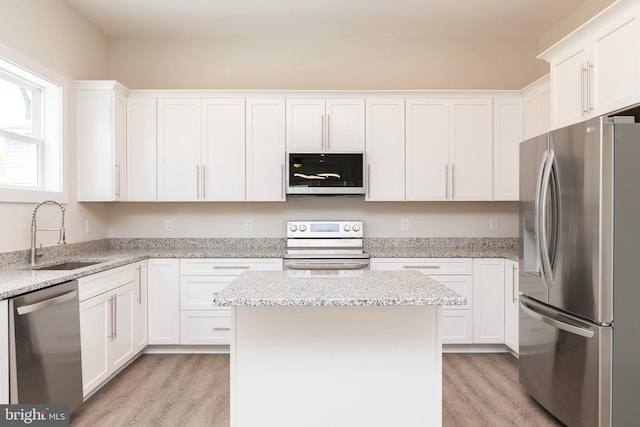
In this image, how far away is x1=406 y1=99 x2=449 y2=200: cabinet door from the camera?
3.74 metres

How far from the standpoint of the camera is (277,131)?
374cm

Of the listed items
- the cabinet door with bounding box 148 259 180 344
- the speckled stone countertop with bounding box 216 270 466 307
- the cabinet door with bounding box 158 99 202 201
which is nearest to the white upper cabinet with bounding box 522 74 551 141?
the speckled stone countertop with bounding box 216 270 466 307

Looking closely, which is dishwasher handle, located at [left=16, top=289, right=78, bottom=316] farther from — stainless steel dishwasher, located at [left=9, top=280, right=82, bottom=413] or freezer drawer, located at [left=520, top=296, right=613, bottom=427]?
freezer drawer, located at [left=520, top=296, right=613, bottom=427]

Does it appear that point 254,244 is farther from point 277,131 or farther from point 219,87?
point 219,87

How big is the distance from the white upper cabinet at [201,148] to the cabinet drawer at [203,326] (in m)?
1.04

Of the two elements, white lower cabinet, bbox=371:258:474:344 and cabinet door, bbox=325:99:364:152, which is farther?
cabinet door, bbox=325:99:364:152

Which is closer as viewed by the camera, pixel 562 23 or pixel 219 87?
pixel 562 23

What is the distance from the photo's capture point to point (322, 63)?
4066 mm

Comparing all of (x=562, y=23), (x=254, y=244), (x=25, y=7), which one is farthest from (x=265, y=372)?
(x=562, y=23)

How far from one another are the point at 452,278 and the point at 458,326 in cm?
43

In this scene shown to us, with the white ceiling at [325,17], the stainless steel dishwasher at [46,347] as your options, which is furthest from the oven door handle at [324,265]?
the white ceiling at [325,17]

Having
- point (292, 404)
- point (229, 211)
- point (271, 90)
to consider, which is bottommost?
point (292, 404)

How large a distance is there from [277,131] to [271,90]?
385mm

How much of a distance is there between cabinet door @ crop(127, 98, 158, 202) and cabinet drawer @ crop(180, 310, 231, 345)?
3.75 ft
